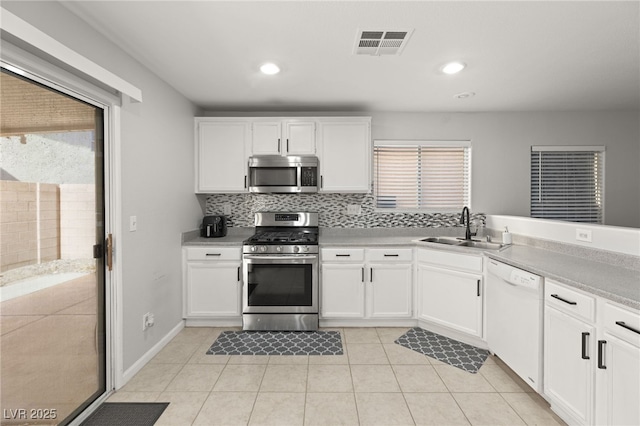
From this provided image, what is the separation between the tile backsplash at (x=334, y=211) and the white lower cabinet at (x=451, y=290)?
2.39 ft

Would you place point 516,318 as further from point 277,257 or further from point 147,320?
point 147,320

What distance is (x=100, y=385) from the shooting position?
2.20 metres

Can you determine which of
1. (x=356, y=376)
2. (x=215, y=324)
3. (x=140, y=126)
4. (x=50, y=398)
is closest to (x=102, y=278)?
(x=50, y=398)

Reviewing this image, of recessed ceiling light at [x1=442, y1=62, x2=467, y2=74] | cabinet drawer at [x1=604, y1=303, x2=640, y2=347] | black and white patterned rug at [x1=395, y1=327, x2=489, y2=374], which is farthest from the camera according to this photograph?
black and white patterned rug at [x1=395, y1=327, x2=489, y2=374]

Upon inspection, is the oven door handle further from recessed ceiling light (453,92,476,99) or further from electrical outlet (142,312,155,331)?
recessed ceiling light (453,92,476,99)

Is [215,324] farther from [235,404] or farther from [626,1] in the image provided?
[626,1]

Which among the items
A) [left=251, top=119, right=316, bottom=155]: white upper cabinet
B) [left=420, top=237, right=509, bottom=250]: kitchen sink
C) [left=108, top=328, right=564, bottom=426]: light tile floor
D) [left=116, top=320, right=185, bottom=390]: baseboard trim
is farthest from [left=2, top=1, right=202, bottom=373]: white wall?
[left=420, top=237, right=509, bottom=250]: kitchen sink

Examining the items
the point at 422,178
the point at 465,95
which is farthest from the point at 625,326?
the point at 422,178

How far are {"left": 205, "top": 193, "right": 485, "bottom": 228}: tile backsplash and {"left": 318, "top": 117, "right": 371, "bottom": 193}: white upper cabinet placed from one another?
306 mm

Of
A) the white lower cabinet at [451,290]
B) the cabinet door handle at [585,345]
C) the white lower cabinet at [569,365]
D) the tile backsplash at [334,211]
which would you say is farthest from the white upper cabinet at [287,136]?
the cabinet door handle at [585,345]

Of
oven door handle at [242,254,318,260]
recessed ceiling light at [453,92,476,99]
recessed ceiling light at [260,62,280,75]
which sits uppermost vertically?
recessed ceiling light at [453,92,476,99]

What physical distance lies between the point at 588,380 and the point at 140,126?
3.42 meters

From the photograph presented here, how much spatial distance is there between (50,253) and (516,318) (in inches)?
122

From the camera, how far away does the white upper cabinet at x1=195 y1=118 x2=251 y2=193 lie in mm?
3611
